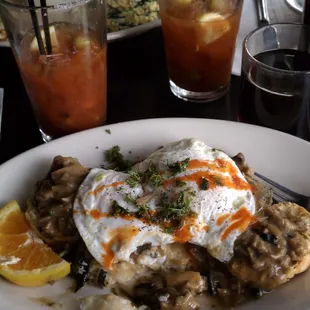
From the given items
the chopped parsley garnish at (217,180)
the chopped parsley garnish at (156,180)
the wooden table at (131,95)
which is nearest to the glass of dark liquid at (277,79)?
the wooden table at (131,95)

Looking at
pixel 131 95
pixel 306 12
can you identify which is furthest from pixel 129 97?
pixel 306 12

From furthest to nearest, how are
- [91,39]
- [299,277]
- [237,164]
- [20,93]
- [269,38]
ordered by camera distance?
[20,93], [269,38], [91,39], [237,164], [299,277]

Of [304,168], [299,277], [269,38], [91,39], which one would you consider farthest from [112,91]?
[299,277]

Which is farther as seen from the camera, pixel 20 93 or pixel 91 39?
pixel 20 93

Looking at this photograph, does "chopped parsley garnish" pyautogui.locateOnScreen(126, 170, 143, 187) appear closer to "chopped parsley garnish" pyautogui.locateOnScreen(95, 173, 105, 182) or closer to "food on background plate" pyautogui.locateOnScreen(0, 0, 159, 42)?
"chopped parsley garnish" pyautogui.locateOnScreen(95, 173, 105, 182)

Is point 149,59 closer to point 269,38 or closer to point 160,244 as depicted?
point 269,38
